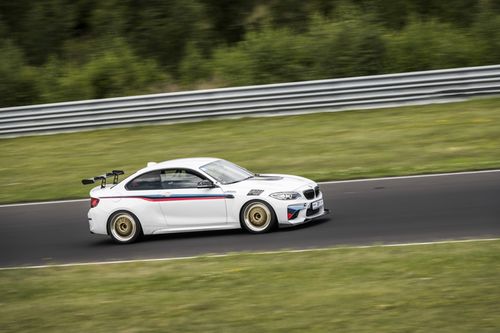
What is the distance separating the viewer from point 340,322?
833cm

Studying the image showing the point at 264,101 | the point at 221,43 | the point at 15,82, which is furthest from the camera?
the point at 221,43

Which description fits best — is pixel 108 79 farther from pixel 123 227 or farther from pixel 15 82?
pixel 123 227

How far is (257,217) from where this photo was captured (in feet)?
44.2

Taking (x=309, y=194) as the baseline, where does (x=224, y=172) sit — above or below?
above

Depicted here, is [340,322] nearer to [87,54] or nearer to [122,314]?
[122,314]

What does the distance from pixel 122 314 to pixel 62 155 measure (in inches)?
530

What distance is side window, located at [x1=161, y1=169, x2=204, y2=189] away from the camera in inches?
551

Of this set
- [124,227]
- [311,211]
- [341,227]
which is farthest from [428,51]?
[124,227]

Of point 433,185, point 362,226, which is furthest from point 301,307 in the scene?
point 433,185

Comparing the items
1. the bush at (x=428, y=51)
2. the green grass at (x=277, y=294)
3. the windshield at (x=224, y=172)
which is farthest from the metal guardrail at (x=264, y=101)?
the green grass at (x=277, y=294)

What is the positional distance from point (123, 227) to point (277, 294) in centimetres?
538

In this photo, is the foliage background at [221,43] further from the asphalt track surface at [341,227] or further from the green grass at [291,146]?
the asphalt track surface at [341,227]

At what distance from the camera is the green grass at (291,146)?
59.6ft

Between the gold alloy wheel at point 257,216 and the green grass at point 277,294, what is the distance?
5.70 feet
